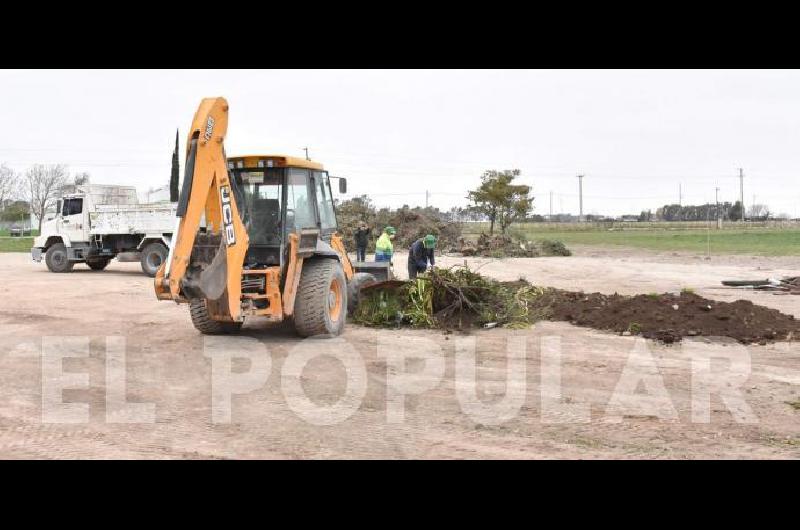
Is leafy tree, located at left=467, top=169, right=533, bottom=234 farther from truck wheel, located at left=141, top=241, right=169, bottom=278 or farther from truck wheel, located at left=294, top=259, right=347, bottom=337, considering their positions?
truck wheel, located at left=294, top=259, right=347, bottom=337

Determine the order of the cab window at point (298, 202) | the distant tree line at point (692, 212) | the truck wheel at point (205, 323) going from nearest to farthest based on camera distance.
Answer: the cab window at point (298, 202) < the truck wheel at point (205, 323) < the distant tree line at point (692, 212)

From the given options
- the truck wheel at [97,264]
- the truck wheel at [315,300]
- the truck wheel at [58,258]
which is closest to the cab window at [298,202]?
the truck wheel at [315,300]

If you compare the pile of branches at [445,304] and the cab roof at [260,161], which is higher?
the cab roof at [260,161]

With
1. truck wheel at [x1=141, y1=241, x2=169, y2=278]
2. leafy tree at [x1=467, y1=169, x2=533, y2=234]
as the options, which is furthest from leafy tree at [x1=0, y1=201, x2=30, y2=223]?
truck wheel at [x1=141, y1=241, x2=169, y2=278]

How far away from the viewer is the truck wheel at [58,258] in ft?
75.5

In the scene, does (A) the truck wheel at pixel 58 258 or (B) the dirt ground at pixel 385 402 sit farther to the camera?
(A) the truck wheel at pixel 58 258

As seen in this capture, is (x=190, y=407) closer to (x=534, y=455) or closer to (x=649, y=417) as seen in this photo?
→ (x=534, y=455)

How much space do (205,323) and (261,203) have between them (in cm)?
198

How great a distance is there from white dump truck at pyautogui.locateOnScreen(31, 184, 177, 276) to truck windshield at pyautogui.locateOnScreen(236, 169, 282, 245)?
1141 centimetres

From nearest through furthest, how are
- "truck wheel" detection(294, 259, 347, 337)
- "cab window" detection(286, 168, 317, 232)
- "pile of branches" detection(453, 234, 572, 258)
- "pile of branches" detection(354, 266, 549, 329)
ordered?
"truck wheel" detection(294, 259, 347, 337) → "cab window" detection(286, 168, 317, 232) → "pile of branches" detection(354, 266, 549, 329) → "pile of branches" detection(453, 234, 572, 258)

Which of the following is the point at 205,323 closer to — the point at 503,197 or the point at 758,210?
the point at 503,197

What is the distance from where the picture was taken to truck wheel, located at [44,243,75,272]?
23.0 meters

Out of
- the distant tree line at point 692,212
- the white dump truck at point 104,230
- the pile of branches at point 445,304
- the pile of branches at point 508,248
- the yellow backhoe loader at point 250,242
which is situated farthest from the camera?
the distant tree line at point 692,212

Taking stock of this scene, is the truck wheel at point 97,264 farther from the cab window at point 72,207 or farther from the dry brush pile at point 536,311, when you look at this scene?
the dry brush pile at point 536,311
